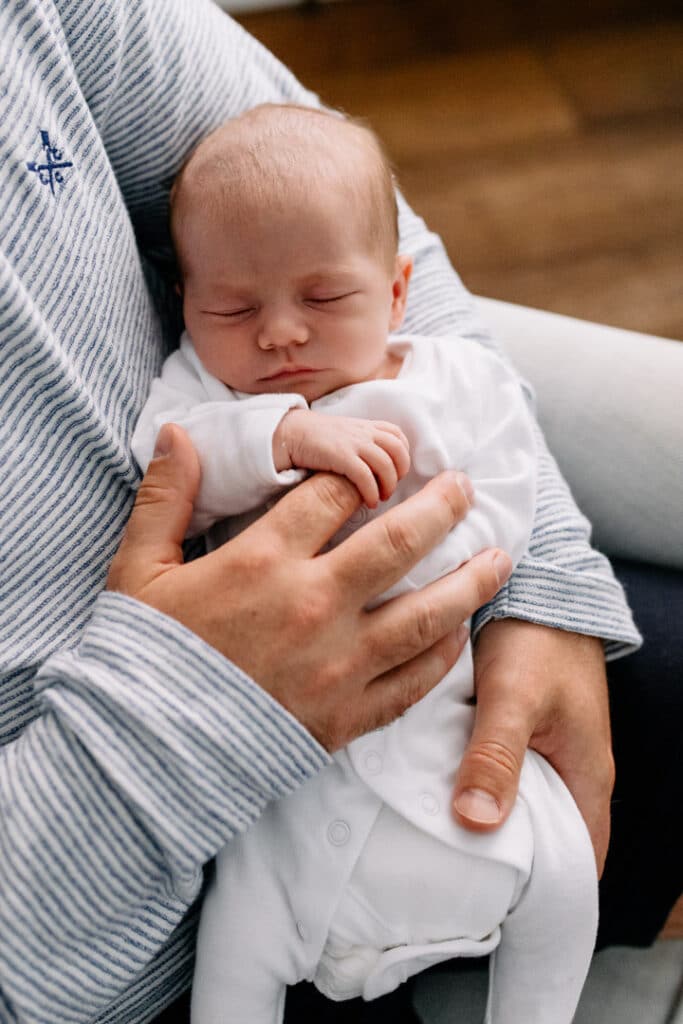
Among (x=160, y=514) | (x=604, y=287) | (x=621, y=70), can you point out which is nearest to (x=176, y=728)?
(x=160, y=514)

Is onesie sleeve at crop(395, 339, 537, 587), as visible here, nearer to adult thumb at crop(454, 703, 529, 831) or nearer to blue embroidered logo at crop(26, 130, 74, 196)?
adult thumb at crop(454, 703, 529, 831)

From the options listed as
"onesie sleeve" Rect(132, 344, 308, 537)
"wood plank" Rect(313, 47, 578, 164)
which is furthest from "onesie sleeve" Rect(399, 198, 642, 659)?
"wood plank" Rect(313, 47, 578, 164)

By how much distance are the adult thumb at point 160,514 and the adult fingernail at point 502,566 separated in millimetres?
237

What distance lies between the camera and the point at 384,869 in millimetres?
670

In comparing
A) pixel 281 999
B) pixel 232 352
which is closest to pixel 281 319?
pixel 232 352

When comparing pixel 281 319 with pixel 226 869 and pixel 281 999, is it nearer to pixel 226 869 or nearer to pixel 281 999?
pixel 226 869

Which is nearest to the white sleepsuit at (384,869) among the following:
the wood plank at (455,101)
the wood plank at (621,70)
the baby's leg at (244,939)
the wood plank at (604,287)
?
the baby's leg at (244,939)

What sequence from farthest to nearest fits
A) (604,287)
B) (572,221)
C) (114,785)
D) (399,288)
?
(572,221)
(604,287)
(399,288)
(114,785)

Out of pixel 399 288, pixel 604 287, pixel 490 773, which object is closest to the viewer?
pixel 490 773

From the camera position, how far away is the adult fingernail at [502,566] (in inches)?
28.6

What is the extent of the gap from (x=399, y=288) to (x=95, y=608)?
0.44m

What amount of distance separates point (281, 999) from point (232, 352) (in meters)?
0.51

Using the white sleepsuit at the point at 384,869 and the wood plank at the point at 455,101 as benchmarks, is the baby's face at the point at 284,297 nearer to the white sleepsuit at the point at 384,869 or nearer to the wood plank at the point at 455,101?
the white sleepsuit at the point at 384,869

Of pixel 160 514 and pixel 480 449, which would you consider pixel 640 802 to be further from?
pixel 160 514
